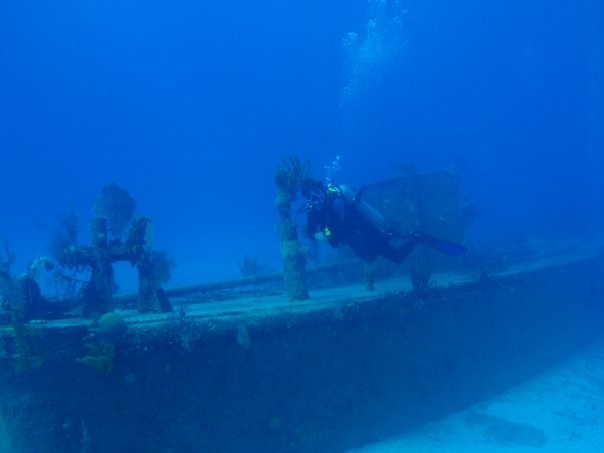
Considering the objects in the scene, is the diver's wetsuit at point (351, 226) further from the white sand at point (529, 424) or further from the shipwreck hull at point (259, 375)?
the white sand at point (529, 424)

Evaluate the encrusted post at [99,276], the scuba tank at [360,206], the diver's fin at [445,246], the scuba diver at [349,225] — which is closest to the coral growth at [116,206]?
the encrusted post at [99,276]

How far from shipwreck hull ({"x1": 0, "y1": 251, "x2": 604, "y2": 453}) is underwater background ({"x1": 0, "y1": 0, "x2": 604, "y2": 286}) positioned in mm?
83306

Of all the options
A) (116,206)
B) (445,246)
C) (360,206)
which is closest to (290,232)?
(360,206)

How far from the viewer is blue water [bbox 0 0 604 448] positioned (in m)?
111

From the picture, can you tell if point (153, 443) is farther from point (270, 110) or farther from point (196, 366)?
point (270, 110)

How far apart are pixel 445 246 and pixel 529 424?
363cm

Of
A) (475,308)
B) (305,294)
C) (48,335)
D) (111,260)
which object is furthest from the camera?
(475,308)

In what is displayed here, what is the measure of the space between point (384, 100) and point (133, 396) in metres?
144

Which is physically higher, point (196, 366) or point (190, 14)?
point (190, 14)

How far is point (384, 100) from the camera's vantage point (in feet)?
458

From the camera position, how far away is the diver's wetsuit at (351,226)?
686cm

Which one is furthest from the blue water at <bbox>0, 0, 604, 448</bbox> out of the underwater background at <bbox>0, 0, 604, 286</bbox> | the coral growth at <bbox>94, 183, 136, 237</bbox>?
the coral growth at <bbox>94, 183, 136, 237</bbox>

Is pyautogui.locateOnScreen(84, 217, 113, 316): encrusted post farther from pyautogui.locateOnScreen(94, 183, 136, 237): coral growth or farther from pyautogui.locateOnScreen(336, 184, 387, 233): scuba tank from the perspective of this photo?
pyautogui.locateOnScreen(94, 183, 136, 237): coral growth

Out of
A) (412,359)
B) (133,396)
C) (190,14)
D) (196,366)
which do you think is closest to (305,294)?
(412,359)
